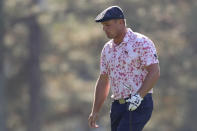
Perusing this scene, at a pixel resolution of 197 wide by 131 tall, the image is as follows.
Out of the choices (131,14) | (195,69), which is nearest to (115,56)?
(131,14)

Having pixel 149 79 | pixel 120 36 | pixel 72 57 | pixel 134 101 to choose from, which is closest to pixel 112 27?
pixel 120 36

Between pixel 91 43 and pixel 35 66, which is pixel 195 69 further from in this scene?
pixel 35 66

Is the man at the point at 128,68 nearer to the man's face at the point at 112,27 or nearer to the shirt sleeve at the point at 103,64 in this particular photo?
the man's face at the point at 112,27

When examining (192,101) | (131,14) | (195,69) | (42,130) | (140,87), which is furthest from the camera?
(42,130)

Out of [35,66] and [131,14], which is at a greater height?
[131,14]

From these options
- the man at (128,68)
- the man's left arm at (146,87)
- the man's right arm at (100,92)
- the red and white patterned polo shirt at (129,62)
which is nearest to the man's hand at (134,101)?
the man's left arm at (146,87)

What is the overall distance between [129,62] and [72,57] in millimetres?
22259

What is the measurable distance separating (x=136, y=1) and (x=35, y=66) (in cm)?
603

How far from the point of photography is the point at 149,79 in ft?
27.3

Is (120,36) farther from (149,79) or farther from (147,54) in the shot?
(149,79)

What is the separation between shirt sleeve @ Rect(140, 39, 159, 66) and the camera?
27.5ft

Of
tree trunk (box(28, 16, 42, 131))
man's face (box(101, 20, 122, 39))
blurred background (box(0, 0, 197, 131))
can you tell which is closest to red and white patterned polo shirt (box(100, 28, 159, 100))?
man's face (box(101, 20, 122, 39))

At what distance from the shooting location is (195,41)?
29688mm

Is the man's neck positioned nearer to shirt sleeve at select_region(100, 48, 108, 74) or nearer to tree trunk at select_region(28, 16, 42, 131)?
shirt sleeve at select_region(100, 48, 108, 74)
